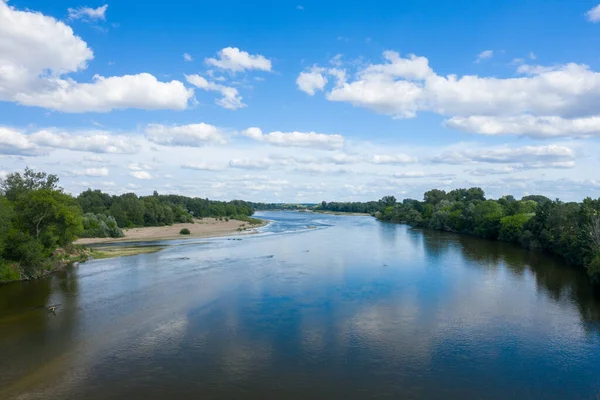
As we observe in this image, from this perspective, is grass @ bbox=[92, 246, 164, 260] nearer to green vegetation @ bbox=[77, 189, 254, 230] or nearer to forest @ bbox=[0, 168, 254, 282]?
forest @ bbox=[0, 168, 254, 282]

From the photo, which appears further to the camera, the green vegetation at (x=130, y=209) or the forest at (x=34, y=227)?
the green vegetation at (x=130, y=209)

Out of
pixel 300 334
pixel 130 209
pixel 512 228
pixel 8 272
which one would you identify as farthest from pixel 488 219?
pixel 130 209

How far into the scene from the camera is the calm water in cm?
1648

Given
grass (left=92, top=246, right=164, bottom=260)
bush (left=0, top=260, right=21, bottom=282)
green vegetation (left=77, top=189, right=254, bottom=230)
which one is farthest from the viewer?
green vegetation (left=77, top=189, right=254, bottom=230)

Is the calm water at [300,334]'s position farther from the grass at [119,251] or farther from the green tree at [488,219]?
the green tree at [488,219]

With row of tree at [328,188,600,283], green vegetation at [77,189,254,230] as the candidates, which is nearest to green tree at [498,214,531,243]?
row of tree at [328,188,600,283]

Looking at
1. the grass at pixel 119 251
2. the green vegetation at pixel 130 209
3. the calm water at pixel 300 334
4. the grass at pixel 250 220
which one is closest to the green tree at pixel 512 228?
the calm water at pixel 300 334

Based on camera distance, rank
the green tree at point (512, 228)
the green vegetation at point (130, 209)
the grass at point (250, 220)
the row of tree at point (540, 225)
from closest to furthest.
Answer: the row of tree at point (540, 225) < the green tree at point (512, 228) < the green vegetation at point (130, 209) < the grass at point (250, 220)

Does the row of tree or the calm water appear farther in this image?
the row of tree

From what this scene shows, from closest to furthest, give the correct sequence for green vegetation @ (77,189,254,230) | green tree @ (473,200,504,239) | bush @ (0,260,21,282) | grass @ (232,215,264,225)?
bush @ (0,260,21,282), green tree @ (473,200,504,239), green vegetation @ (77,189,254,230), grass @ (232,215,264,225)

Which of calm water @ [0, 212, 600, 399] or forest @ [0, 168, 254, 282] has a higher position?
forest @ [0, 168, 254, 282]

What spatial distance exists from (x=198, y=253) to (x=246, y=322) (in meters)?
30.2

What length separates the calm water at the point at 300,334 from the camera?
649 inches

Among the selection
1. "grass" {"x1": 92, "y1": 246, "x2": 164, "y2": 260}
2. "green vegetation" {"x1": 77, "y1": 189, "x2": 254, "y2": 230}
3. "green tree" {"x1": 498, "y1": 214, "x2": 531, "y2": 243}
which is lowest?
"grass" {"x1": 92, "y1": 246, "x2": 164, "y2": 260}
